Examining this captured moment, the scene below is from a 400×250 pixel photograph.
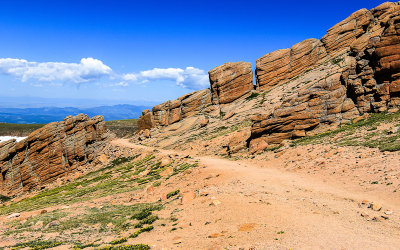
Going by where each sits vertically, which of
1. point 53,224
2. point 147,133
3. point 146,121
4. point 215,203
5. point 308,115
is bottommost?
point 53,224

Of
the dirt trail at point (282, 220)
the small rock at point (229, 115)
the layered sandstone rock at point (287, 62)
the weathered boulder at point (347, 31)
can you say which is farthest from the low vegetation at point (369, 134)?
the weathered boulder at point (347, 31)

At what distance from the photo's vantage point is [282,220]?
13.9 meters

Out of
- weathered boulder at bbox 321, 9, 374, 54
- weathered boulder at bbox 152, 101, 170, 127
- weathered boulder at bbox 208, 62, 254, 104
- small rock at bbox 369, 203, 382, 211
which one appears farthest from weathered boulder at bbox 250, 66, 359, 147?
weathered boulder at bbox 152, 101, 170, 127

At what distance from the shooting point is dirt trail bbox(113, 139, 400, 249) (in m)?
11.5

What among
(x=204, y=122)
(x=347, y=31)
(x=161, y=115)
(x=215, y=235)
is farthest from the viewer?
(x=161, y=115)

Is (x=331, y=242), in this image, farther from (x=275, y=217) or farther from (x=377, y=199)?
(x=377, y=199)

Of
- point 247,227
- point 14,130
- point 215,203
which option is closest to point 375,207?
point 247,227

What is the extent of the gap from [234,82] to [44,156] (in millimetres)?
63415

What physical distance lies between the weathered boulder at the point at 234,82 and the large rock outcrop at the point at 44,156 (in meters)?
46.1

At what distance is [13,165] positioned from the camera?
6631 cm

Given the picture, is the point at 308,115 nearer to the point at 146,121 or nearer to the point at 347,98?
the point at 347,98

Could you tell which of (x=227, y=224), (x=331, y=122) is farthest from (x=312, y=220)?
(x=331, y=122)

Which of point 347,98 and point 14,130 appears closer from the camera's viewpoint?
point 347,98

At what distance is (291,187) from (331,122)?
21.7 m
